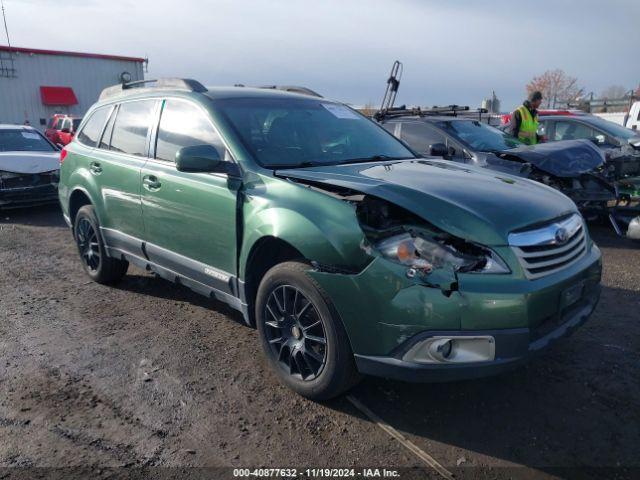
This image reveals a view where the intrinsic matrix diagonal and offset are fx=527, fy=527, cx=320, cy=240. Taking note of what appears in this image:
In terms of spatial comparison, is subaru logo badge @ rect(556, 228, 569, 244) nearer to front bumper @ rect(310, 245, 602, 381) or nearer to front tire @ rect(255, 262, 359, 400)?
front bumper @ rect(310, 245, 602, 381)

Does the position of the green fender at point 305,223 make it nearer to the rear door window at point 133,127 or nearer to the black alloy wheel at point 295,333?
the black alloy wheel at point 295,333

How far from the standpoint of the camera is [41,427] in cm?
298

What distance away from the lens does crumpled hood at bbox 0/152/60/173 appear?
29.9ft

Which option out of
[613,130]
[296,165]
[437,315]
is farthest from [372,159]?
[613,130]

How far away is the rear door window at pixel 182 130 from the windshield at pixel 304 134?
0.17 metres

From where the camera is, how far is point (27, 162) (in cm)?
933

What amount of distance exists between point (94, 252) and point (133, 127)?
4.90 ft

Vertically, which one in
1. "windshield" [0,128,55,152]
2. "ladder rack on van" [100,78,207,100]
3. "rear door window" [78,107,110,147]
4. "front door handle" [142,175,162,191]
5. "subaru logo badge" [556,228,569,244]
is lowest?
"windshield" [0,128,55,152]

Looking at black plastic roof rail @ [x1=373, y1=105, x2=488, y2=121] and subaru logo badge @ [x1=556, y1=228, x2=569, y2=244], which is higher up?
black plastic roof rail @ [x1=373, y1=105, x2=488, y2=121]

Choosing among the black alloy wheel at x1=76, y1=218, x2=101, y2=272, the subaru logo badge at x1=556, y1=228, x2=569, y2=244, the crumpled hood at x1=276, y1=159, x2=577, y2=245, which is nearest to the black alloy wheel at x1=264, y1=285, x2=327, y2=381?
the crumpled hood at x1=276, y1=159, x2=577, y2=245

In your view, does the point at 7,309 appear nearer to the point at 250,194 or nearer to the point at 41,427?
the point at 41,427

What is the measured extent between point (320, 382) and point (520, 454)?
110 centimetres

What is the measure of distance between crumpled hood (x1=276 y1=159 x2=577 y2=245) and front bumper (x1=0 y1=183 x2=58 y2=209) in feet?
24.8

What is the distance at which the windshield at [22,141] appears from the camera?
1001 cm
